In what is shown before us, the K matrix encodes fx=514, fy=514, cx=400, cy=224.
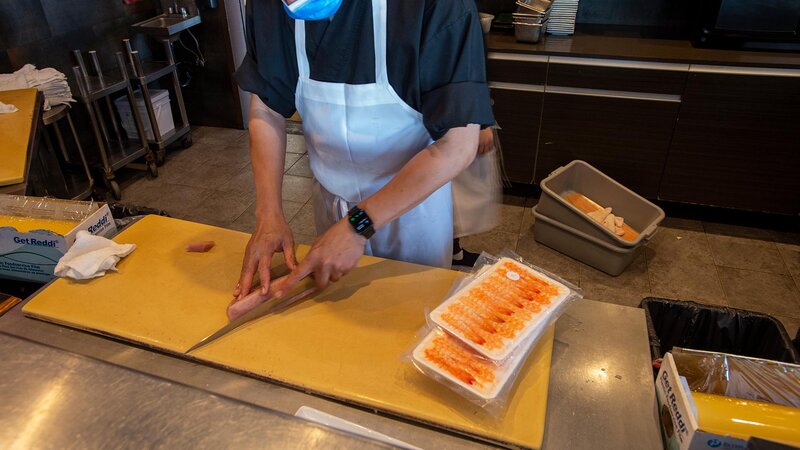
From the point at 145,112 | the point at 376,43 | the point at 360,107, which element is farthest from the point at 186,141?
the point at 376,43

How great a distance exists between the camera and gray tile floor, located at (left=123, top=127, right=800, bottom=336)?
234 cm

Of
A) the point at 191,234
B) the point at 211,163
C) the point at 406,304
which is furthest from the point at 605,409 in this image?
the point at 211,163

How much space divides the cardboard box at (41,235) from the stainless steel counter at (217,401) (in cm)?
21

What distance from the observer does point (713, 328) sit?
1.51 m

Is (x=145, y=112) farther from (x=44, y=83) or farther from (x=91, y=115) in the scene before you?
(x=44, y=83)

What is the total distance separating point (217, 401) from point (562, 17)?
2.71m

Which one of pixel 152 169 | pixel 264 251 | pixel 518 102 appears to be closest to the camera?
pixel 264 251

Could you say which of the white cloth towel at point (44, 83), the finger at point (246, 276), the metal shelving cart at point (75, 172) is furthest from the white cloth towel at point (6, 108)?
the finger at point (246, 276)

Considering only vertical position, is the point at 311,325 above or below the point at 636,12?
below

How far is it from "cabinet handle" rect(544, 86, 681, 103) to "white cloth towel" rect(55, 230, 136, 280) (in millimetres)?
2228

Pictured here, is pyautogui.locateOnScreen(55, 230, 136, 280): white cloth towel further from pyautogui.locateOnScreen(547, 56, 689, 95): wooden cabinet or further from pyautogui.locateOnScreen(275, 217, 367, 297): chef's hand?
pyautogui.locateOnScreen(547, 56, 689, 95): wooden cabinet

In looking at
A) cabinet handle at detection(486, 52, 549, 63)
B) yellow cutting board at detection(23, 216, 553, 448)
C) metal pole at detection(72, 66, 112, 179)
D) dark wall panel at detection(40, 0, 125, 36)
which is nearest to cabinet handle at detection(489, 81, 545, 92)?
cabinet handle at detection(486, 52, 549, 63)

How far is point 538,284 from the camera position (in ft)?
3.03

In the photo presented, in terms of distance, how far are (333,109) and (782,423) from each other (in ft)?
3.15
